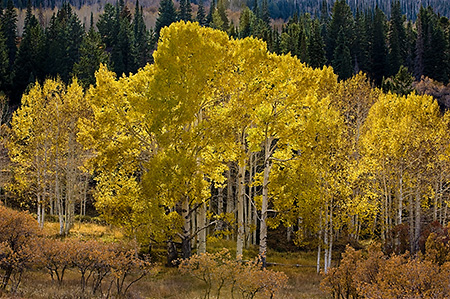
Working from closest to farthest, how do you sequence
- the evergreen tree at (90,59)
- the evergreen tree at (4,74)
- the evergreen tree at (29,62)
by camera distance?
the evergreen tree at (90,59) < the evergreen tree at (4,74) < the evergreen tree at (29,62)

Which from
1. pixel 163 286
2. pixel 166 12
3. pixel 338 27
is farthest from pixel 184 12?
pixel 163 286

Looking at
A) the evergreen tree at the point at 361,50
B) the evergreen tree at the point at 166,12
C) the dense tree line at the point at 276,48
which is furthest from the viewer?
the evergreen tree at the point at 166,12

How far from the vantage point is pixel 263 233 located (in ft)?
60.3

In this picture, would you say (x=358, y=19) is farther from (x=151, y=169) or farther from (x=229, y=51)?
(x=151, y=169)

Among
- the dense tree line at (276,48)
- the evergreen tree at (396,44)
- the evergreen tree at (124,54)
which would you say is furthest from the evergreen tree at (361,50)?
the evergreen tree at (124,54)

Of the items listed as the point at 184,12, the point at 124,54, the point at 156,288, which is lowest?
the point at 156,288

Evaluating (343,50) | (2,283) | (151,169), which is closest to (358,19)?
(343,50)

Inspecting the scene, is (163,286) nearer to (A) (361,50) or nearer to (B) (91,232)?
(B) (91,232)

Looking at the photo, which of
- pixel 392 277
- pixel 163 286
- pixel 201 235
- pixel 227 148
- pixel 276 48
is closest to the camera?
pixel 392 277

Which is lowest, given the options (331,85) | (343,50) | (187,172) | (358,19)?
(187,172)

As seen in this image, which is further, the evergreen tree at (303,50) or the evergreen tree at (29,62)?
the evergreen tree at (303,50)

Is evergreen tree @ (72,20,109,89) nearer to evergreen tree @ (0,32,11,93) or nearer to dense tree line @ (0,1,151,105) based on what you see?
dense tree line @ (0,1,151,105)

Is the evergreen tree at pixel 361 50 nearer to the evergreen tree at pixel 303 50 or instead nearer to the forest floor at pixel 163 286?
the evergreen tree at pixel 303 50

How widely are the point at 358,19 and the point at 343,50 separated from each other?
15.8 metres
